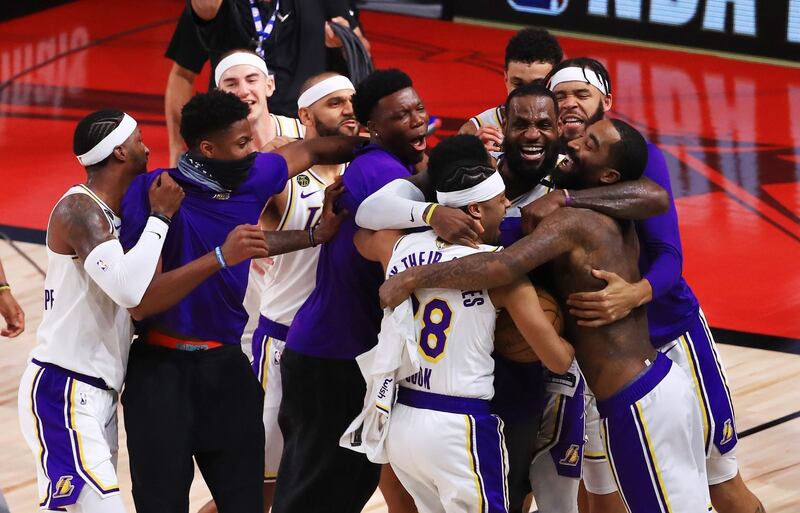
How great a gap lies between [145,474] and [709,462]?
7.39 ft

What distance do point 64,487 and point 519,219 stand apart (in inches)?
74.2

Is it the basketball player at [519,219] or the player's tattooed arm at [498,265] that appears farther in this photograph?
the basketball player at [519,219]

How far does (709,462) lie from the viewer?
5555 mm

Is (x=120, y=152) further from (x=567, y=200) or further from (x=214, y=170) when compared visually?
(x=567, y=200)

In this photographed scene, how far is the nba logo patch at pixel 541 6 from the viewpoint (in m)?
15.3

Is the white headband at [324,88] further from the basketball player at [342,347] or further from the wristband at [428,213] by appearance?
the wristband at [428,213]

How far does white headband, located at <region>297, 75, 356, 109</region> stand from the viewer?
20.3 ft

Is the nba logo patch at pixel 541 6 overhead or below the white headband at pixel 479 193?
below

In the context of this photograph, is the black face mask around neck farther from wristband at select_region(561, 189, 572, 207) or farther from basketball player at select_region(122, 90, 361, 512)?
wristband at select_region(561, 189, 572, 207)

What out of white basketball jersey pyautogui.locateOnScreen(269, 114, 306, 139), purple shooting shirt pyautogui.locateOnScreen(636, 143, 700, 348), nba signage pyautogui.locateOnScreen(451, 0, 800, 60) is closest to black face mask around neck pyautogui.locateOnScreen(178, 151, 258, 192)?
purple shooting shirt pyautogui.locateOnScreen(636, 143, 700, 348)

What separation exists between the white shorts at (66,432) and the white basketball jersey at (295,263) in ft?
3.68

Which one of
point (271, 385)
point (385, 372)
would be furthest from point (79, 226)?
point (271, 385)

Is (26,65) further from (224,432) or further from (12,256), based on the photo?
(224,432)

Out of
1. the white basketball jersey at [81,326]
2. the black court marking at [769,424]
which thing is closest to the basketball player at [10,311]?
the white basketball jersey at [81,326]
